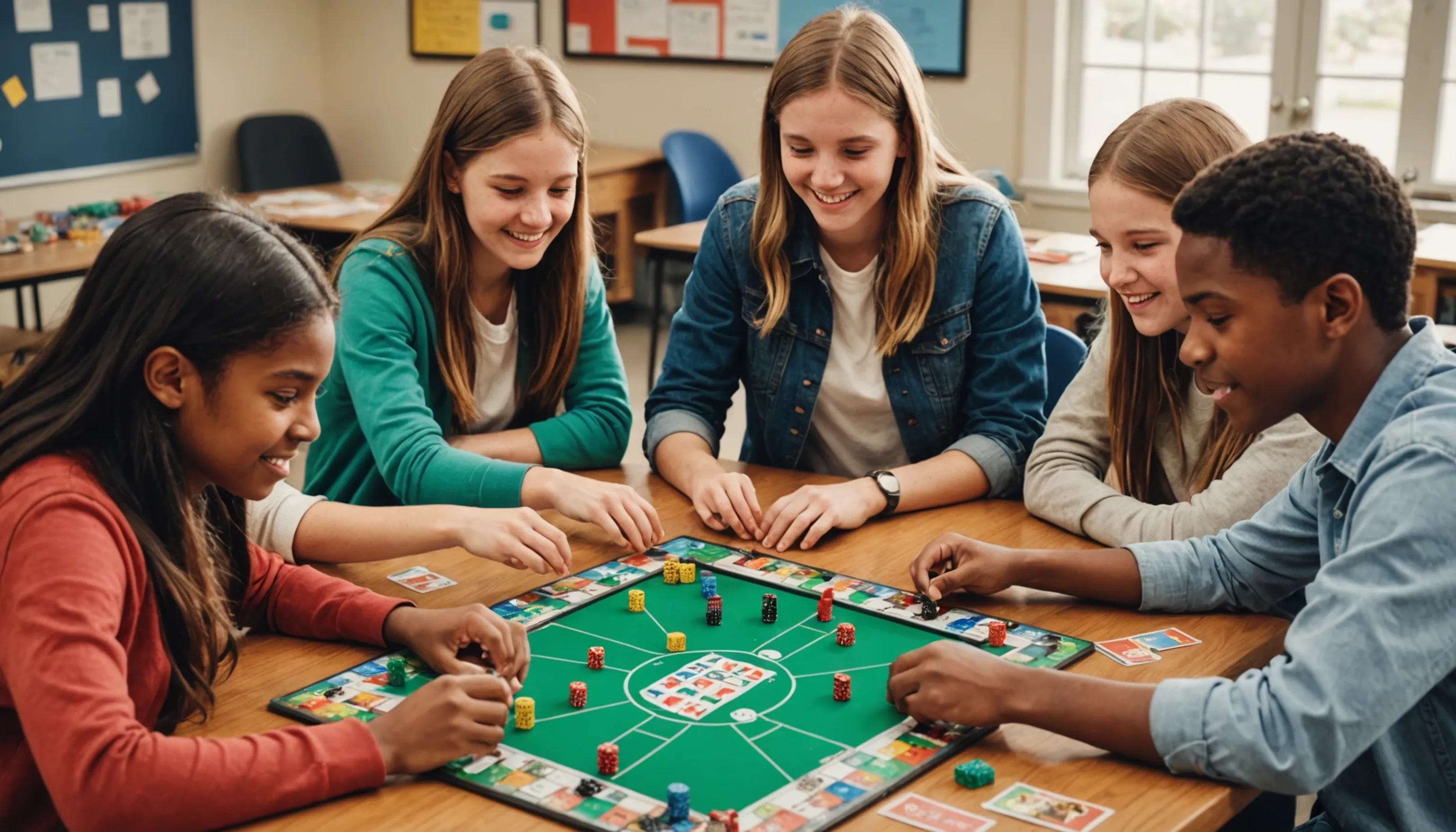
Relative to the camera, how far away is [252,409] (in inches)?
53.7

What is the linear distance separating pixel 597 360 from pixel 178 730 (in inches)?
42.6

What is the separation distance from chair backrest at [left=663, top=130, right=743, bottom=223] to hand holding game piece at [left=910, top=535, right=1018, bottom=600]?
432 cm

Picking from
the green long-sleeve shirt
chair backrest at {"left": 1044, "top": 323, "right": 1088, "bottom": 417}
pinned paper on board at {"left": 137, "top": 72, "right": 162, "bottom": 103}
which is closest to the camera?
the green long-sleeve shirt

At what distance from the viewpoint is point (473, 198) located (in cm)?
215

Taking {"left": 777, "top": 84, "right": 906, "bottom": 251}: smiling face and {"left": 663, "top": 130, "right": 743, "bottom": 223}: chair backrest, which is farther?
{"left": 663, "top": 130, "right": 743, "bottom": 223}: chair backrest

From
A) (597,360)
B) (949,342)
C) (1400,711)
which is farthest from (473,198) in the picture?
(1400,711)

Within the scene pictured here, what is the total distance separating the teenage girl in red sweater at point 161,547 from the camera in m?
1.18

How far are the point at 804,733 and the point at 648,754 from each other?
5.9 inches

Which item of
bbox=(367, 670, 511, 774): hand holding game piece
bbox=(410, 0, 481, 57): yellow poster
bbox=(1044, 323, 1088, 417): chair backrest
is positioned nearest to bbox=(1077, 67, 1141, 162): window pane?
bbox=(410, 0, 481, 57): yellow poster

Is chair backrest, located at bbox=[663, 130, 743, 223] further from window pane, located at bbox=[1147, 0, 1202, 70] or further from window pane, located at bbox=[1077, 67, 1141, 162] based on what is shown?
window pane, located at bbox=[1147, 0, 1202, 70]

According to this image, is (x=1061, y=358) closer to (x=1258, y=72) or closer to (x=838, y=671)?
(x=838, y=671)

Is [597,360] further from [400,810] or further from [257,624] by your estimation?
[400,810]

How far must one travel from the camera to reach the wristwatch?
2008mm

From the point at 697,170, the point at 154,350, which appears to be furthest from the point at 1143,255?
the point at 697,170
